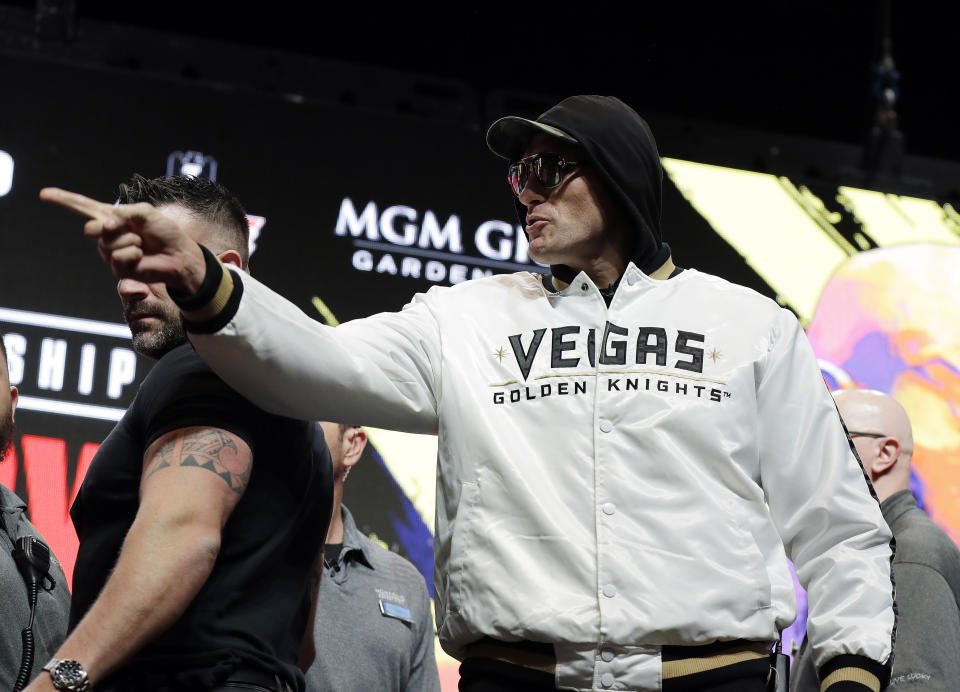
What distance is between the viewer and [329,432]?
3289mm

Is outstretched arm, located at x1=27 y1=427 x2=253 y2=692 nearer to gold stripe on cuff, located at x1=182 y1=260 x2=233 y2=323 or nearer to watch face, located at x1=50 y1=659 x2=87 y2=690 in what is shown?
watch face, located at x1=50 y1=659 x2=87 y2=690

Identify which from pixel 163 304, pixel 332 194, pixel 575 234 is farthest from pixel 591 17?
pixel 163 304

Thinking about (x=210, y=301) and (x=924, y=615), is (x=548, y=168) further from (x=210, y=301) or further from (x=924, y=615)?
(x=924, y=615)

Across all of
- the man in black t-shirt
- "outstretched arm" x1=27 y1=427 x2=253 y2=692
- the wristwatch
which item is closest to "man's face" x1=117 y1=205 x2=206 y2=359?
the man in black t-shirt

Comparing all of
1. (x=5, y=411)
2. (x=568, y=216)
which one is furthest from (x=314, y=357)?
(x=5, y=411)

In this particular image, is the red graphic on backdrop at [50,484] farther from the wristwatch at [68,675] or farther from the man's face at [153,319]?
the wristwatch at [68,675]

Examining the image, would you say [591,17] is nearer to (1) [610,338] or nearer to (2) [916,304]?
(2) [916,304]

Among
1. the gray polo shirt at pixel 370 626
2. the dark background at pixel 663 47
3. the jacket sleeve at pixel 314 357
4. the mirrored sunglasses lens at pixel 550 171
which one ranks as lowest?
the gray polo shirt at pixel 370 626

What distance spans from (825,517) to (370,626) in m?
1.48

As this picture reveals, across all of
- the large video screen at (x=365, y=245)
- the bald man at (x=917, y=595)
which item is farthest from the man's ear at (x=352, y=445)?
the bald man at (x=917, y=595)

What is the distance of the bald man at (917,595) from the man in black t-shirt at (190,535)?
1.34m

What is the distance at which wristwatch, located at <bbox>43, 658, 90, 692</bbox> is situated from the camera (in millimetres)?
1534

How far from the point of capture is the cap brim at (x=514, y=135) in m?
2.09

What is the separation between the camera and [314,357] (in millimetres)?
1731
